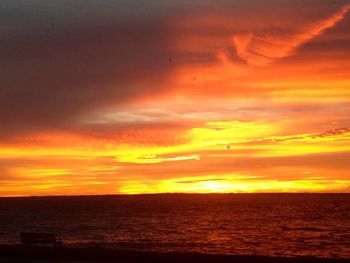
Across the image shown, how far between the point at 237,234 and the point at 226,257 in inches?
1435

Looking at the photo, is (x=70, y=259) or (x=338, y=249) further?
(x=338, y=249)

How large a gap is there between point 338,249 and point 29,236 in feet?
81.7

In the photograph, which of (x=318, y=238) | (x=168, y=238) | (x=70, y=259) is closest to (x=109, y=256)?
(x=70, y=259)

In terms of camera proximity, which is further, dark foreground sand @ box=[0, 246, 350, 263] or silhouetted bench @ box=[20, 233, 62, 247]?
silhouetted bench @ box=[20, 233, 62, 247]

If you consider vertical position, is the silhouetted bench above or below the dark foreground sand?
above

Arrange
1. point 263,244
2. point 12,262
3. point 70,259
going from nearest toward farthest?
1. point 12,262
2. point 70,259
3. point 263,244

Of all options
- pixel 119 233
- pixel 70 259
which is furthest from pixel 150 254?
pixel 119 233

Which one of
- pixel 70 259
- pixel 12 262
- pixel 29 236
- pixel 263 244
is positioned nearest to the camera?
pixel 12 262

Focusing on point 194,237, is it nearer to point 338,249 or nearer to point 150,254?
point 338,249

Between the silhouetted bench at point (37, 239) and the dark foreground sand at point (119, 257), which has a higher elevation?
the silhouetted bench at point (37, 239)

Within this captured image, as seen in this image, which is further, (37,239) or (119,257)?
(37,239)

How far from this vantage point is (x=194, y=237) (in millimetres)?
58875

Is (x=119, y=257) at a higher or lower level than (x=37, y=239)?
lower

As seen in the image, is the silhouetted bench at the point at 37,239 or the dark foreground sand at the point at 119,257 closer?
the dark foreground sand at the point at 119,257
